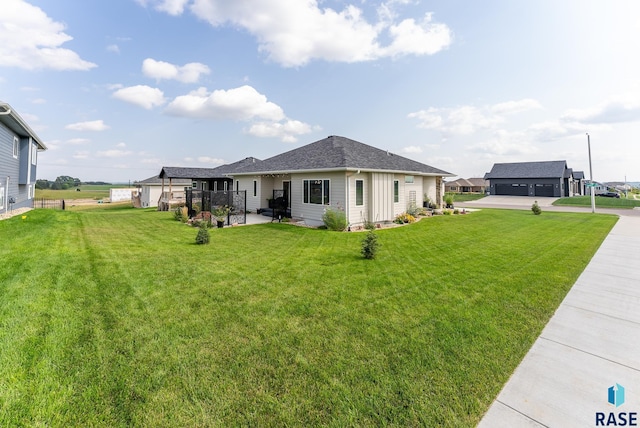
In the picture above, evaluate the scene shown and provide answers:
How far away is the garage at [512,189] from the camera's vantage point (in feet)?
143

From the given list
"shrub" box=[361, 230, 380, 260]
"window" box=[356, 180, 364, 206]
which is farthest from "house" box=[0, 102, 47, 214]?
"shrub" box=[361, 230, 380, 260]

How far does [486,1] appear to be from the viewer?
1109cm

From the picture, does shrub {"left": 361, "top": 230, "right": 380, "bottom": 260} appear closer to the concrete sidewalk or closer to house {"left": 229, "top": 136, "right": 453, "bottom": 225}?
the concrete sidewalk

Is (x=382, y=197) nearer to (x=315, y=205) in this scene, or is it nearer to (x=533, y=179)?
(x=315, y=205)

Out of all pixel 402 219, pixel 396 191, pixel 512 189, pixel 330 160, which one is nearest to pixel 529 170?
pixel 512 189

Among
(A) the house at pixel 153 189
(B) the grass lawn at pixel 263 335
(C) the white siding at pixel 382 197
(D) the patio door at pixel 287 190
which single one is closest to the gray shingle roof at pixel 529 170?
(C) the white siding at pixel 382 197

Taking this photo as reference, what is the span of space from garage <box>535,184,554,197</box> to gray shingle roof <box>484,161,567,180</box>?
5.21 feet

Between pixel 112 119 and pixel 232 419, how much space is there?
25.8 meters

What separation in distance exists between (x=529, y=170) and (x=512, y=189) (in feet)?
13.4

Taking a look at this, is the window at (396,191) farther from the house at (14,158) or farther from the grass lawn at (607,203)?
the grass lawn at (607,203)

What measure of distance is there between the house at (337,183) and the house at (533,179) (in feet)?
116

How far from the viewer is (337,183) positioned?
44.4 feet

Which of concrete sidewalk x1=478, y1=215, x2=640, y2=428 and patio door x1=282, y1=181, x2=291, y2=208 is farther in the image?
patio door x1=282, y1=181, x2=291, y2=208

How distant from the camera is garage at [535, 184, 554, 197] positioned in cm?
4139
